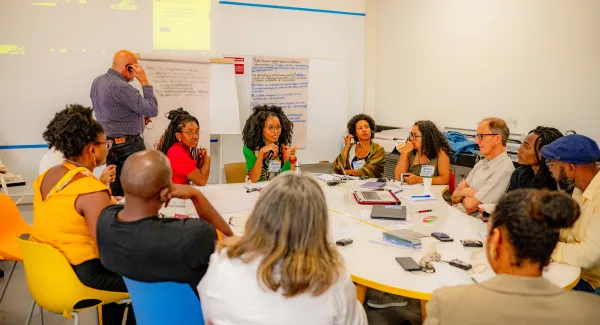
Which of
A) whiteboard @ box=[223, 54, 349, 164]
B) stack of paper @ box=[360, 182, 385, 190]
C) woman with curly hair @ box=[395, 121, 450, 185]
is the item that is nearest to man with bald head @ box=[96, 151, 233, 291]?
stack of paper @ box=[360, 182, 385, 190]

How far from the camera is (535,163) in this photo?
128 inches

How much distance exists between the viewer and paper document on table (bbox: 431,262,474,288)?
6.61 ft

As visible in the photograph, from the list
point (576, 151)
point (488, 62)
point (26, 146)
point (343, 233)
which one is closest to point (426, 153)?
point (488, 62)

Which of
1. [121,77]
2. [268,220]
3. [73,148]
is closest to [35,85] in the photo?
[121,77]

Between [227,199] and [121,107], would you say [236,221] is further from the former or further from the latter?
[121,107]

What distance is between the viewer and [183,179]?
390cm

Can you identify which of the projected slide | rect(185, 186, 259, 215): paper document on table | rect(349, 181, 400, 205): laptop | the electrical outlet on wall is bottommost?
rect(185, 186, 259, 215): paper document on table

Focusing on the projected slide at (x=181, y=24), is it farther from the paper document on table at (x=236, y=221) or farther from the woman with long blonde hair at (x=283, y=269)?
the woman with long blonde hair at (x=283, y=269)

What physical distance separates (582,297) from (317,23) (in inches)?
204

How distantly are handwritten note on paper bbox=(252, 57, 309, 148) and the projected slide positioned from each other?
66 cm

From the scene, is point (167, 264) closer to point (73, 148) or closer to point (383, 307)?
point (73, 148)

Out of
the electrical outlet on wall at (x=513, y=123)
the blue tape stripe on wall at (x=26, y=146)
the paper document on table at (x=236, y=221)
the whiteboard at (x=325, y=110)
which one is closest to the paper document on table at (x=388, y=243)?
the paper document on table at (x=236, y=221)

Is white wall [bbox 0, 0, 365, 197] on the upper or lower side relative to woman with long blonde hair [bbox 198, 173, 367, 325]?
upper

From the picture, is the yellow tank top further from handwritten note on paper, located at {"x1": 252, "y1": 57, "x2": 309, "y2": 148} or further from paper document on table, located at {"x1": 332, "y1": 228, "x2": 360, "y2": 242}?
handwritten note on paper, located at {"x1": 252, "y1": 57, "x2": 309, "y2": 148}
